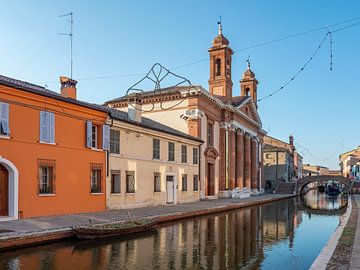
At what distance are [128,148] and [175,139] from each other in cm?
657

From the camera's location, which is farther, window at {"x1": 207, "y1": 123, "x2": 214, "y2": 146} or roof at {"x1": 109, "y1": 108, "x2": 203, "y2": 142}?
window at {"x1": 207, "y1": 123, "x2": 214, "y2": 146}

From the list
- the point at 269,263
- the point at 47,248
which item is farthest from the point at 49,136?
the point at 269,263

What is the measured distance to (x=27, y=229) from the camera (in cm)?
1382

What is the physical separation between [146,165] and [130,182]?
2.30 m

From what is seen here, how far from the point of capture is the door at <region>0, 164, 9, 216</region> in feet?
54.8

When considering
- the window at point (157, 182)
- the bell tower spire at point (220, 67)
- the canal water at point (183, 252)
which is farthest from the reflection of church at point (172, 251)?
the bell tower spire at point (220, 67)

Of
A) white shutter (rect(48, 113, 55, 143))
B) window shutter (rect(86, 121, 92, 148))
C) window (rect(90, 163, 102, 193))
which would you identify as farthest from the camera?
window (rect(90, 163, 102, 193))

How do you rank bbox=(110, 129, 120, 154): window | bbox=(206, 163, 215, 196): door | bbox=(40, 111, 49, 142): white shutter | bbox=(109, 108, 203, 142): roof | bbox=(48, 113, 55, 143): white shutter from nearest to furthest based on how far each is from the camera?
bbox=(40, 111, 49, 142): white shutter < bbox=(48, 113, 55, 143): white shutter < bbox=(110, 129, 120, 154): window < bbox=(109, 108, 203, 142): roof < bbox=(206, 163, 215, 196): door

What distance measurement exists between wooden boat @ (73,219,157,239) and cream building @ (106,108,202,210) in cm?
609

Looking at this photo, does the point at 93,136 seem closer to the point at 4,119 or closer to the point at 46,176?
the point at 46,176

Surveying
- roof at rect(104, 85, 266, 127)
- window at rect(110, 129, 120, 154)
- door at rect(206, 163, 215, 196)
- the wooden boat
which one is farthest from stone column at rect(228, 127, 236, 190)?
the wooden boat

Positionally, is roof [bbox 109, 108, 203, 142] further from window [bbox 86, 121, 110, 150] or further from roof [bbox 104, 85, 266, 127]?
roof [bbox 104, 85, 266, 127]

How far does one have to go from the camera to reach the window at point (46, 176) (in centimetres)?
1829

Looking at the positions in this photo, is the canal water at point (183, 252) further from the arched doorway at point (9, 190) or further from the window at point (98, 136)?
the window at point (98, 136)
